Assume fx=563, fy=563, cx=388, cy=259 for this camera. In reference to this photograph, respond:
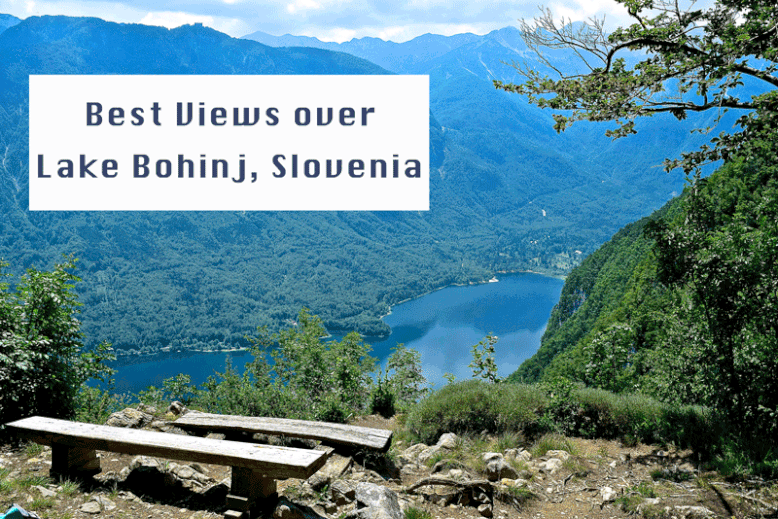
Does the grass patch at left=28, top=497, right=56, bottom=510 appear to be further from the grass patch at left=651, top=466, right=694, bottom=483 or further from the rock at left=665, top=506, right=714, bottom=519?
the grass patch at left=651, top=466, right=694, bottom=483

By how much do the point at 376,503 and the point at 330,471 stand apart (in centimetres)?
112

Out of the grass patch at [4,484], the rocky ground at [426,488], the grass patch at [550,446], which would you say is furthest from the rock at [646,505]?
the grass patch at [4,484]

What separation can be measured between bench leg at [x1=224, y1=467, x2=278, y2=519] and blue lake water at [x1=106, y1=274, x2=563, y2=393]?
218 feet

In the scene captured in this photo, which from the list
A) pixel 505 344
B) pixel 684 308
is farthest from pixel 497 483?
pixel 505 344

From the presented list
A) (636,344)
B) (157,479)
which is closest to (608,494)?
(157,479)

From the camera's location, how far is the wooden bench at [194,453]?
3898mm

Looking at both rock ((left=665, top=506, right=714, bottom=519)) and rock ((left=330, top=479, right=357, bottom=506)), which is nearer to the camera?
rock ((left=665, top=506, right=714, bottom=519))

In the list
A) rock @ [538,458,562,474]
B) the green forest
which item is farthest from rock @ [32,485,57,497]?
rock @ [538,458,562,474]

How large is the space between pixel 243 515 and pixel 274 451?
1.52 feet

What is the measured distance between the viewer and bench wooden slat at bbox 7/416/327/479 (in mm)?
3861

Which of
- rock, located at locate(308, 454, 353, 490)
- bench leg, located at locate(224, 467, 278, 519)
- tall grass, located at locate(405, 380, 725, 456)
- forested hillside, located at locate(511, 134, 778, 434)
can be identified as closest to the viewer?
bench leg, located at locate(224, 467, 278, 519)

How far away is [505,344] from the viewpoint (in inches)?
3959

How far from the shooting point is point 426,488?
4.66m

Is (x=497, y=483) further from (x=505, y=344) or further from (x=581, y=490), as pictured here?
(x=505, y=344)
